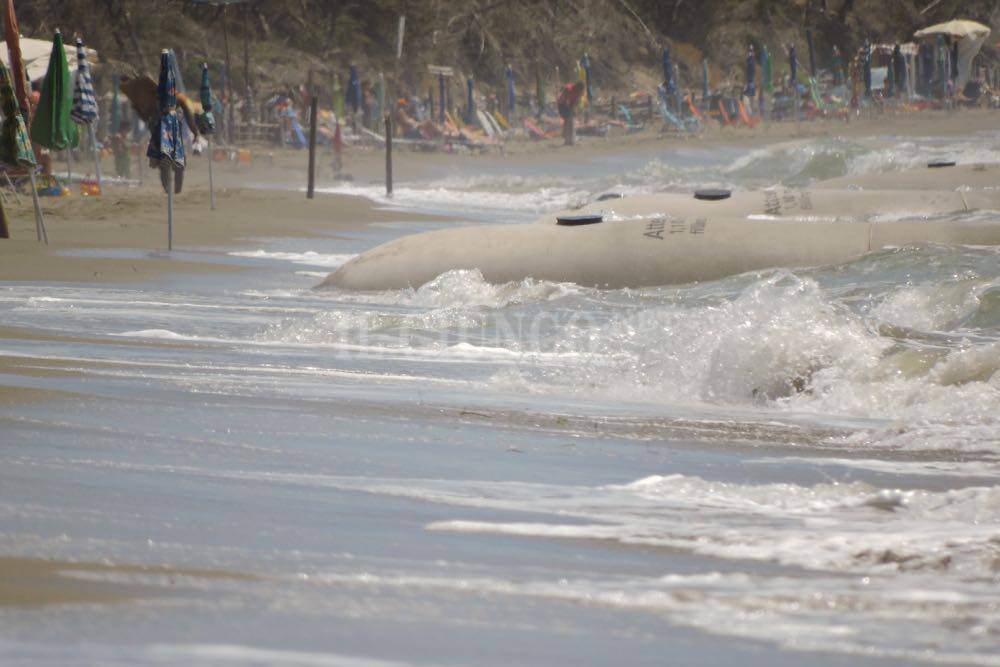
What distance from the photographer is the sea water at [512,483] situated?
296cm

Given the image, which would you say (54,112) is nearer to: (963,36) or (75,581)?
(75,581)

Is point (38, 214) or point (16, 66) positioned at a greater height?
point (16, 66)

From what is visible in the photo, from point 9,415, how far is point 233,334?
3.48 meters

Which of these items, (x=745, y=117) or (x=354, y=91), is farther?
(x=745, y=117)

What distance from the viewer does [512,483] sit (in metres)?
4.54

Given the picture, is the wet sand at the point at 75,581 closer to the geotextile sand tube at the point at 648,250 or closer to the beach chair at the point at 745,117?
the geotextile sand tube at the point at 648,250

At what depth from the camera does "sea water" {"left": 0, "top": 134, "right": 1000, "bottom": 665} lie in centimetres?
296

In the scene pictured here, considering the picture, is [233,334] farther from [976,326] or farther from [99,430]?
[976,326]

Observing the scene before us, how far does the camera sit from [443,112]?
46844 millimetres

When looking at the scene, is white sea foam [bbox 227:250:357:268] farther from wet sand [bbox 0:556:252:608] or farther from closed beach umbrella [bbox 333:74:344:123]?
closed beach umbrella [bbox 333:74:344:123]

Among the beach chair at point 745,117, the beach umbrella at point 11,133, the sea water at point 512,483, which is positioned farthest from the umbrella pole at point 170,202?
the beach chair at point 745,117

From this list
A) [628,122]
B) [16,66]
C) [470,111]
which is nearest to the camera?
[16,66]

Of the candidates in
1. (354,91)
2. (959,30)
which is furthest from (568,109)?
(959,30)

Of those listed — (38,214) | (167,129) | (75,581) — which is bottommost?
(75,581)
